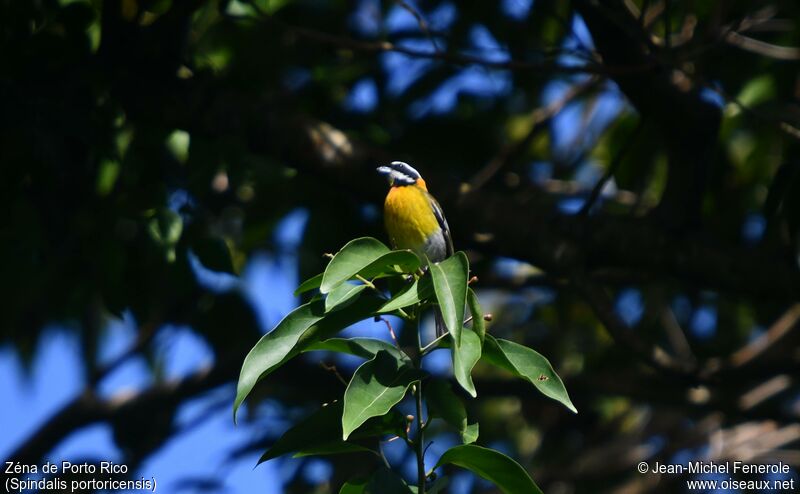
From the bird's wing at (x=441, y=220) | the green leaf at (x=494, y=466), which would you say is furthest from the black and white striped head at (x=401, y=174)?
the green leaf at (x=494, y=466)

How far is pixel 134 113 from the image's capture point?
4645mm

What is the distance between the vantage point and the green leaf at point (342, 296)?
2.18 metres

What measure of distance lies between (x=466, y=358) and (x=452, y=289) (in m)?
0.16

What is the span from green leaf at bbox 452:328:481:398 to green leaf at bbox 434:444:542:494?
16 centimetres

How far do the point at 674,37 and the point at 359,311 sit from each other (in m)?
4.55

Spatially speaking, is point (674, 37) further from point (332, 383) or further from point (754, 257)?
point (332, 383)

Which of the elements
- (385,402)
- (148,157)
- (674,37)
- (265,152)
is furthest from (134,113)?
(674,37)

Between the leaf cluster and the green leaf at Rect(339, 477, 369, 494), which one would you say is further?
the green leaf at Rect(339, 477, 369, 494)

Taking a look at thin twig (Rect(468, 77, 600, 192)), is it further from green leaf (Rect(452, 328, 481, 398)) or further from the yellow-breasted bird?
green leaf (Rect(452, 328, 481, 398))

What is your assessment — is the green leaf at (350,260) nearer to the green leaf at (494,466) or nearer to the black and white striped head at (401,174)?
the green leaf at (494,466)

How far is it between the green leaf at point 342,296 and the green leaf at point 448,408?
290mm

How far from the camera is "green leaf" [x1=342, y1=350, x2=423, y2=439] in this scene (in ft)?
6.96

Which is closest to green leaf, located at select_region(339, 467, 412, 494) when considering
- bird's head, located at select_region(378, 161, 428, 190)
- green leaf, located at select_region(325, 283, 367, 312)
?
green leaf, located at select_region(325, 283, 367, 312)

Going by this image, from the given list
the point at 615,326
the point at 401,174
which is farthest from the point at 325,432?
the point at 615,326
